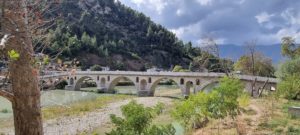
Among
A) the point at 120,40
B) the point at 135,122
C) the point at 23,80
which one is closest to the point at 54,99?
the point at 135,122

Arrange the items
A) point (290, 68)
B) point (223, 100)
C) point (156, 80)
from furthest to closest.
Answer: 1. point (156, 80)
2. point (290, 68)
3. point (223, 100)

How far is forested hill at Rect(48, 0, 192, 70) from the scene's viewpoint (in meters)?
95.3

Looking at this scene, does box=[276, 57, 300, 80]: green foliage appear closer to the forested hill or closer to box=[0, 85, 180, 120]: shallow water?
box=[0, 85, 180, 120]: shallow water

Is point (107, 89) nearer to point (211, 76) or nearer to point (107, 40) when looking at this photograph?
point (211, 76)

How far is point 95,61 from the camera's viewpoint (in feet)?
310

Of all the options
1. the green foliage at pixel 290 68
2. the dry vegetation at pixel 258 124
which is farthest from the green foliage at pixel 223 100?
the green foliage at pixel 290 68

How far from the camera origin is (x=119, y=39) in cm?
11544

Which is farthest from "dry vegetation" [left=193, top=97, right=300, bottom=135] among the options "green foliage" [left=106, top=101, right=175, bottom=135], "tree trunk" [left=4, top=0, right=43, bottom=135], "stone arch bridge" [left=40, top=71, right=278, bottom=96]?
"stone arch bridge" [left=40, top=71, right=278, bottom=96]

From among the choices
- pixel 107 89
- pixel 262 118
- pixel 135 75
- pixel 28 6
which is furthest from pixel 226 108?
pixel 107 89

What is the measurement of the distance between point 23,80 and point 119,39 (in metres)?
111

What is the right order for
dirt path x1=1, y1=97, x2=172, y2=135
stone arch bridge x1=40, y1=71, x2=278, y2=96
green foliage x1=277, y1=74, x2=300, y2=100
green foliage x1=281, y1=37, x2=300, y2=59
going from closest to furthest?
dirt path x1=1, y1=97, x2=172, y2=135 < green foliage x1=277, y1=74, x2=300, y2=100 < stone arch bridge x1=40, y1=71, x2=278, y2=96 < green foliage x1=281, y1=37, x2=300, y2=59

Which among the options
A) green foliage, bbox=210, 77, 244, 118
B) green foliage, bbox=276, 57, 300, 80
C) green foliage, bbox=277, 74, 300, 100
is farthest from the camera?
green foliage, bbox=276, 57, 300, 80

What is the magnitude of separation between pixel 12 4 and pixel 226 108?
1716cm

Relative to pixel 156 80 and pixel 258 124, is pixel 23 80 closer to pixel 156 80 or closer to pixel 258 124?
pixel 258 124
